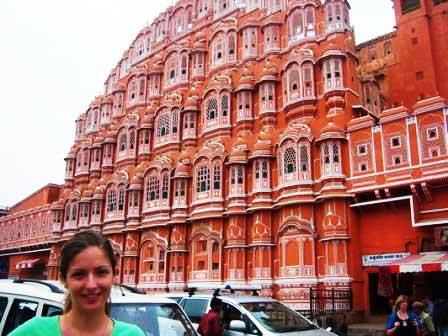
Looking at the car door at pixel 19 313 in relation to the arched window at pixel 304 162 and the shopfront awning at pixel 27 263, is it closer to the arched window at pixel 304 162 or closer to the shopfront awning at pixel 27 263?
the arched window at pixel 304 162

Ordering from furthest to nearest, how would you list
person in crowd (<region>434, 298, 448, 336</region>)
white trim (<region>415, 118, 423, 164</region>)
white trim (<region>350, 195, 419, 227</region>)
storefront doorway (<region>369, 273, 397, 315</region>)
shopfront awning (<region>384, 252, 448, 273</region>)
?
storefront doorway (<region>369, 273, 397, 315</region>)
white trim (<region>415, 118, 423, 164</region>)
white trim (<region>350, 195, 419, 227</region>)
shopfront awning (<region>384, 252, 448, 273</region>)
person in crowd (<region>434, 298, 448, 336</region>)

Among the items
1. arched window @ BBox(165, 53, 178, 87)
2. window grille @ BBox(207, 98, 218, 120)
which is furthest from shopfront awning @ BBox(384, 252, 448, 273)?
arched window @ BBox(165, 53, 178, 87)

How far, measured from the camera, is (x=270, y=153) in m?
25.3

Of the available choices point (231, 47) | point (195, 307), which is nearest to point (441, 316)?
point (195, 307)

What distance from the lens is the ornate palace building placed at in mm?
21188

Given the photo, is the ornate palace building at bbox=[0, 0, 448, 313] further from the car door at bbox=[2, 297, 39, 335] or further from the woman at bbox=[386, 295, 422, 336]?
the car door at bbox=[2, 297, 39, 335]

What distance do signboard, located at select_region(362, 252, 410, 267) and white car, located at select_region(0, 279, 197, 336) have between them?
17117 mm

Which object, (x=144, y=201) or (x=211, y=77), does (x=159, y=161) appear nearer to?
(x=144, y=201)

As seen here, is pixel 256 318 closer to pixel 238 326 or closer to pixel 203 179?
pixel 238 326

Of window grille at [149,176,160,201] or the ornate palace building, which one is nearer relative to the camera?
the ornate palace building

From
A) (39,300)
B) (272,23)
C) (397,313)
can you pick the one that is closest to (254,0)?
(272,23)

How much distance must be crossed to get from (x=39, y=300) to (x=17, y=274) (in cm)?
4503

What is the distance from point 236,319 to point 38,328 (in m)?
7.66

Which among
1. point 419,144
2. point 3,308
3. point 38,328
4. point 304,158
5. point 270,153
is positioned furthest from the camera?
point 270,153
